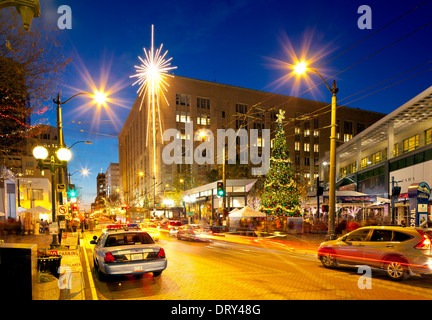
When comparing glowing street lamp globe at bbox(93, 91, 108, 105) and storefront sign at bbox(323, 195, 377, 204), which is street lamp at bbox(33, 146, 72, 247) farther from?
storefront sign at bbox(323, 195, 377, 204)

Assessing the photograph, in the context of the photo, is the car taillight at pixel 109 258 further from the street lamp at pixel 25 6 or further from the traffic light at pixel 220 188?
the traffic light at pixel 220 188

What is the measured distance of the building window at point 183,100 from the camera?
3039 inches

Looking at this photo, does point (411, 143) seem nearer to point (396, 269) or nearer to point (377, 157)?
point (377, 157)

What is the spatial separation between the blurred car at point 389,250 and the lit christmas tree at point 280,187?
72.2ft

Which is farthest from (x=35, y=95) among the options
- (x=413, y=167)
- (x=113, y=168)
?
(x=113, y=168)

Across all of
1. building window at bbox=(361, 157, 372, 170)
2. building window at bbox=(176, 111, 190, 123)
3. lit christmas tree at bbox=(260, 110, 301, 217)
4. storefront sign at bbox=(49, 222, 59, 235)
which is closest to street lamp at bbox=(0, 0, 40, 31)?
storefront sign at bbox=(49, 222, 59, 235)

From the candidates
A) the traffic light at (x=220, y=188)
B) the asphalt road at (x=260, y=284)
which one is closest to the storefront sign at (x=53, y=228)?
the asphalt road at (x=260, y=284)

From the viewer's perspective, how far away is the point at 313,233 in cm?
2916

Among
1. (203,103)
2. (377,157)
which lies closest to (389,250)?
(377,157)

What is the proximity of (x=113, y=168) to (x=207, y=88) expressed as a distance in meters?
118

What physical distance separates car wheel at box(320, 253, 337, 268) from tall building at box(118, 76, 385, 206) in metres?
53.2

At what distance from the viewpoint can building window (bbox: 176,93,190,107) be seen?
77.2 metres

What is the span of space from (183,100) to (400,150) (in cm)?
5139
